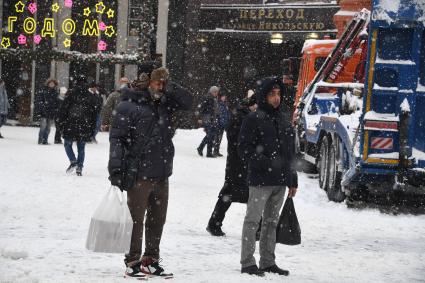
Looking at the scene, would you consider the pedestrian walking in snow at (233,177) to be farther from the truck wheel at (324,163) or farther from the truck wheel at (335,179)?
the truck wheel at (324,163)

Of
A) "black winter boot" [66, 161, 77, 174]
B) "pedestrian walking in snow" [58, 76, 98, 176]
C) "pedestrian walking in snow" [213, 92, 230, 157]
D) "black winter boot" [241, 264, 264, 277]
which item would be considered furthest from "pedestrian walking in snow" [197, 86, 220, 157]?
"black winter boot" [241, 264, 264, 277]

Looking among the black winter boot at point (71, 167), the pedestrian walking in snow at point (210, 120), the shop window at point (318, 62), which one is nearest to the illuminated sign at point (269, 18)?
the pedestrian walking in snow at point (210, 120)

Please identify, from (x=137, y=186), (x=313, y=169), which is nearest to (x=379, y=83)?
(x=137, y=186)

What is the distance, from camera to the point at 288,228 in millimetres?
7098

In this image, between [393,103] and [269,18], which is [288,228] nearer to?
[393,103]

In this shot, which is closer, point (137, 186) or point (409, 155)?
point (137, 186)

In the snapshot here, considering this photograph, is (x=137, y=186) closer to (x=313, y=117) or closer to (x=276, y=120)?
(x=276, y=120)

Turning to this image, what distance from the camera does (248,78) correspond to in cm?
3381

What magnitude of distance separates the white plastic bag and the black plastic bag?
1483 millimetres

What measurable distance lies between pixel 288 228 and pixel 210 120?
12619 mm

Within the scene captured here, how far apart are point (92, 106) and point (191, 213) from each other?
15.2 feet

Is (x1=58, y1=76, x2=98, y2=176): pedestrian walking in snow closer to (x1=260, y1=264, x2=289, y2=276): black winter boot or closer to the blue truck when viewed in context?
the blue truck

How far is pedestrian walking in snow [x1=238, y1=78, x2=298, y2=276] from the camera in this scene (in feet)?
22.4

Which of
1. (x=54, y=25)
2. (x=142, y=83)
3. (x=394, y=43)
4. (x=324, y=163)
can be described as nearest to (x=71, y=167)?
(x=324, y=163)
